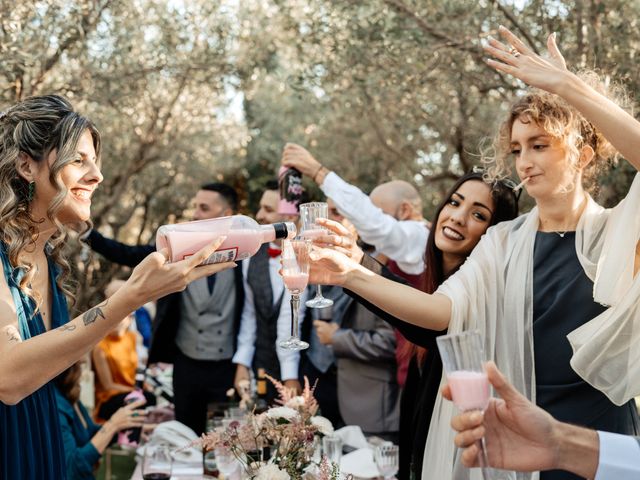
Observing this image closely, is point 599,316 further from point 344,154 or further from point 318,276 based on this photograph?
point 344,154

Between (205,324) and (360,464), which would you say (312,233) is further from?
(205,324)

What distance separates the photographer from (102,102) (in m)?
6.69

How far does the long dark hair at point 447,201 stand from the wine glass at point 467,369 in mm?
1669

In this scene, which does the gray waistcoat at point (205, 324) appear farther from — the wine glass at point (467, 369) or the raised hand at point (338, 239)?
the wine glass at point (467, 369)

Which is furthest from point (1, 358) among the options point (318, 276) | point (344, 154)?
point (344, 154)

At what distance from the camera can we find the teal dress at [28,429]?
2.37m

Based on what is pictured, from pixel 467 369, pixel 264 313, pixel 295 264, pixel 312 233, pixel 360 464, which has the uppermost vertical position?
pixel 312 233

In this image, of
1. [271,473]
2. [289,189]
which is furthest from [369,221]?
[271,473]

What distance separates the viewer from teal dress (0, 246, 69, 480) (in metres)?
2.37

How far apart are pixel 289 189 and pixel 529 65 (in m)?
2.33

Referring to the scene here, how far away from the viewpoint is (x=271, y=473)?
8.04 ft

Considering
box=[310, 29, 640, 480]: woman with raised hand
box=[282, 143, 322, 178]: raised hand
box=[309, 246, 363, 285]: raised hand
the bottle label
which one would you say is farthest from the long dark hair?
the bottle label

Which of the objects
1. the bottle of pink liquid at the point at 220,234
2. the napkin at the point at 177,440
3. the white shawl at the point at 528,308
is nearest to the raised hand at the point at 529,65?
the white shawl at the point at 528,308

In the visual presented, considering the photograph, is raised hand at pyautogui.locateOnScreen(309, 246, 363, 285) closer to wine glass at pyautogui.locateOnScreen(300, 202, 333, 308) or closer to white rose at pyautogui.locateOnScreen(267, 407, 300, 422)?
wine glass at pyautogui.locateOnScreen(300, 202, 333, 308)
